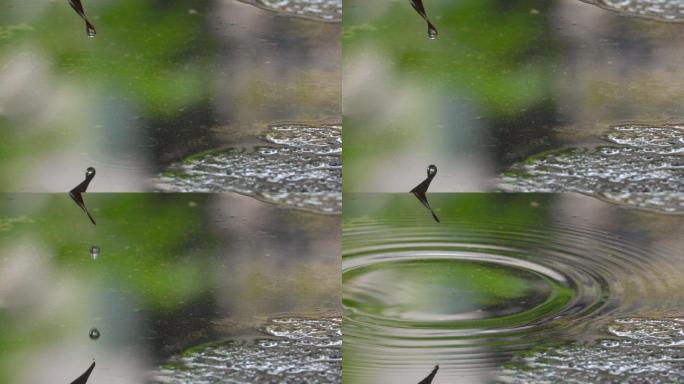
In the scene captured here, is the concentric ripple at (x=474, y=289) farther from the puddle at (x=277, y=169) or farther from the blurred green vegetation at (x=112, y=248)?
the blurred green vegetation at (x=112, y=248)

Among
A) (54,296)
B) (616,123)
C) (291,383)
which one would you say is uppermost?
(616,123)

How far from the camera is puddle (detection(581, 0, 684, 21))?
5.71 ft

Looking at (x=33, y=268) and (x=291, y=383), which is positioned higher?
(x=33, y=268)

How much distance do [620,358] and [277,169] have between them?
0.75 m

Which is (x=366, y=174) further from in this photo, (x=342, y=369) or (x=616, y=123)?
(x=616, y=123)

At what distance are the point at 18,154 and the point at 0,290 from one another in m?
0.26

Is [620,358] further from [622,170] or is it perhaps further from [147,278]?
[147,278]

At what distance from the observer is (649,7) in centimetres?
174

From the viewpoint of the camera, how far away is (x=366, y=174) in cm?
174

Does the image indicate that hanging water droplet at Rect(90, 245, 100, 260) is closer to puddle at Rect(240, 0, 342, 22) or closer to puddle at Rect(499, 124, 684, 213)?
puddle at Rect(240, 0, 342, 22)

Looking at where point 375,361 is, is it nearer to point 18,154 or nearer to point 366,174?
point 366,174

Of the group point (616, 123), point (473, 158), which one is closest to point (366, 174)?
point (473, 158)

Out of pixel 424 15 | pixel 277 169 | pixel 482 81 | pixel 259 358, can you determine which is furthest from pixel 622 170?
pixel 259 358

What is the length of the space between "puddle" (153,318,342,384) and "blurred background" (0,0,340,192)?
35 centimetres
